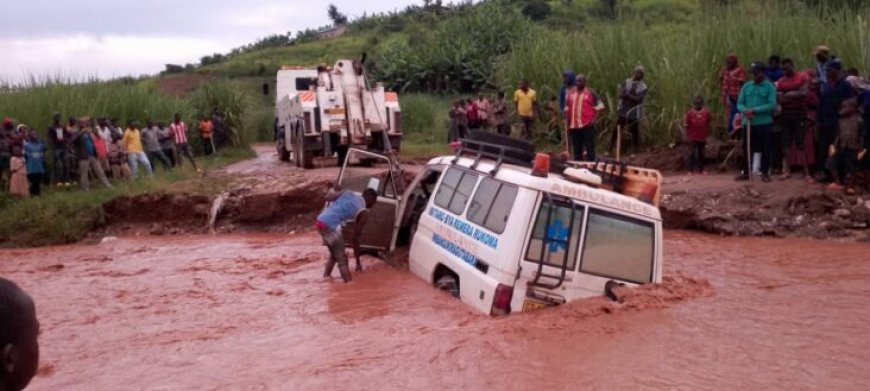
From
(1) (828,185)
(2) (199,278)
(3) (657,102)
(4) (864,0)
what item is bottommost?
(2) (199,278)

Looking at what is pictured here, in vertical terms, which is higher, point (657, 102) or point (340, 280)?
point (657, 102)

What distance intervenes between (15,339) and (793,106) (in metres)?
12.1

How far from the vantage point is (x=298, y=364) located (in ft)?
22.6

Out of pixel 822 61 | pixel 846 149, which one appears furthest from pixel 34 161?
pixel 846 149

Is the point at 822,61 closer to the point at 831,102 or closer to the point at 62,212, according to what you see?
the point at 831,102

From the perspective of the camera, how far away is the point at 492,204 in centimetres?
745

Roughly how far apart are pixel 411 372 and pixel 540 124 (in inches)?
487

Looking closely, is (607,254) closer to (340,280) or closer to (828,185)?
(340,280)

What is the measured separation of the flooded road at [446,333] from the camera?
6.33 meters

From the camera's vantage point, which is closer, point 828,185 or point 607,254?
point 607,254

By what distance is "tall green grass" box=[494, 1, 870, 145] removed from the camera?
A: 47.9ft

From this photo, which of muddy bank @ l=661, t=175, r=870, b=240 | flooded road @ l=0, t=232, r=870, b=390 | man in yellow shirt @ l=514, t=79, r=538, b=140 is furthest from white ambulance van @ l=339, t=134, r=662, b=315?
man in yellow shirt @ l=514, t=79, r=538, b=140

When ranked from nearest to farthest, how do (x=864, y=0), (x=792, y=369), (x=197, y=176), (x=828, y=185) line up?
1. (x=792, y=369)
2. (x=828, y=185)
3. (x=197, y=176)
4. (x=864, y=0)

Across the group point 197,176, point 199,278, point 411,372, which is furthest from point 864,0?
point 411,372
